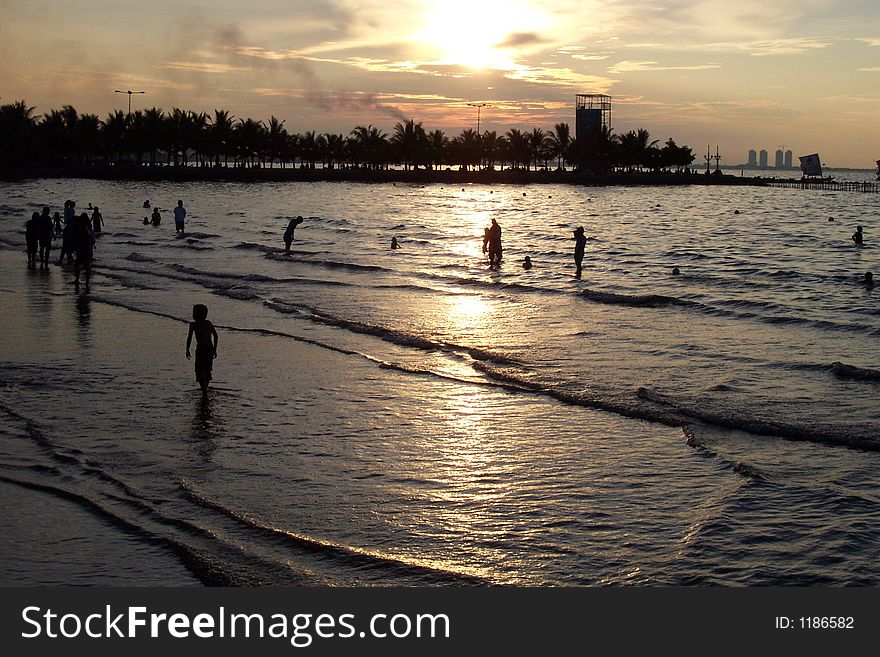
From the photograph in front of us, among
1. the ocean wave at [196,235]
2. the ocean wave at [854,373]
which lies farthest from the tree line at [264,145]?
the ocean wave at [854,373]

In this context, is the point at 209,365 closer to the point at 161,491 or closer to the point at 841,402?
the point at 161,491

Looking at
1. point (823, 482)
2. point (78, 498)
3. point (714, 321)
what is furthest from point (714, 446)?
point (714, 321)

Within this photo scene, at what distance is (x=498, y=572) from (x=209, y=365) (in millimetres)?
6876

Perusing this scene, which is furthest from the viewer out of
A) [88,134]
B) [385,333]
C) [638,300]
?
[88,134]

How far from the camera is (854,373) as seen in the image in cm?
1584

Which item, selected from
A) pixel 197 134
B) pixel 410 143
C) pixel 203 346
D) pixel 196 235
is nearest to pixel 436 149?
pixel 410 143

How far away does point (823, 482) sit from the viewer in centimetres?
1014

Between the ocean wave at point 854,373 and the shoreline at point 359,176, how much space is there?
421 ft

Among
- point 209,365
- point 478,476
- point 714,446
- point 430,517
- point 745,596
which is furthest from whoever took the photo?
point 209,365

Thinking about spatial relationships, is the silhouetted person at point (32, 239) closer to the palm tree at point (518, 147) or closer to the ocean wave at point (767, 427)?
the ocean wave at point (767, 427)

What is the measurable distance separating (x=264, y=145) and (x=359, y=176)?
17757 mm

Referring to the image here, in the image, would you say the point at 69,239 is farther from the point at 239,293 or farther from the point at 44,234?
the point at 239,293

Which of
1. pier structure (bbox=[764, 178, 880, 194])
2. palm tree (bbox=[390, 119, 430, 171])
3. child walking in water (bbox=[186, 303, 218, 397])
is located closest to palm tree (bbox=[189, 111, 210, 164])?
palm tree (bbox=[390, 119, 430, 171])

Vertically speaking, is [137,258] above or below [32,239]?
below
